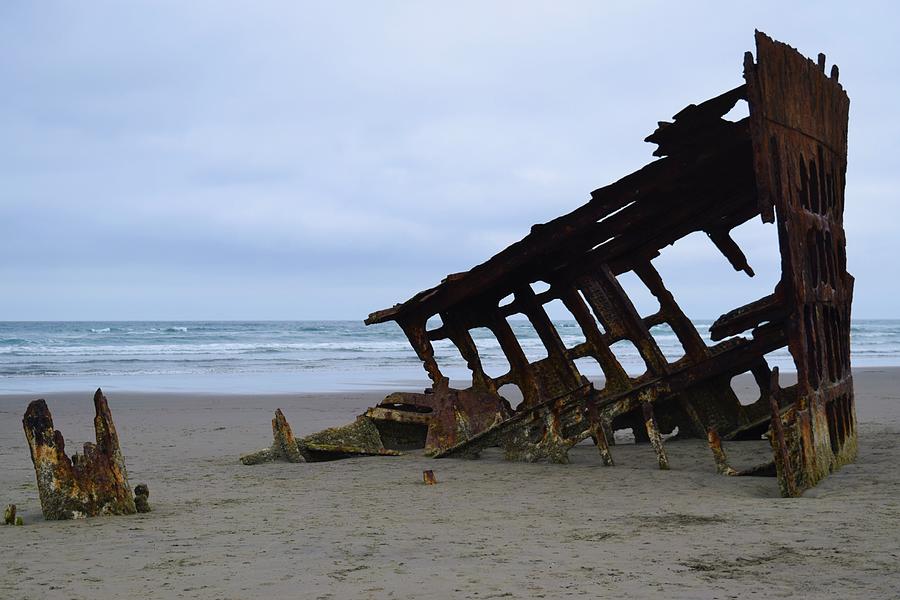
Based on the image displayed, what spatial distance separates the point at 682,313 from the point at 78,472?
524 centimetres

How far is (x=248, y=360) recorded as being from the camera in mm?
32344

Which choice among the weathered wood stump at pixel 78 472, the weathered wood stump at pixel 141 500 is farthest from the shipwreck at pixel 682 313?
the weathered wood stump at pixel 78 472

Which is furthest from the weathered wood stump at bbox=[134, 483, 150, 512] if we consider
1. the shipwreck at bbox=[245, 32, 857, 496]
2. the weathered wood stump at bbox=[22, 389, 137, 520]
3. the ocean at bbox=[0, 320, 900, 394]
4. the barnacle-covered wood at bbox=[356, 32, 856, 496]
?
the ocean at bbox=[0, 320, 900, 394]

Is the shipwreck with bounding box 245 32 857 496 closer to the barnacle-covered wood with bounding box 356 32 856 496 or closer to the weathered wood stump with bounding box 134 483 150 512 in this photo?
the barnacle-covered wood with bounding box 356 32 856 496

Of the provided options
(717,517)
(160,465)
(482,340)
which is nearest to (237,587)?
(717,517)

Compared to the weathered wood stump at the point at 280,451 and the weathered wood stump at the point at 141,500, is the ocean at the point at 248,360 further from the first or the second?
the weathered wood stump at the point at 141,500

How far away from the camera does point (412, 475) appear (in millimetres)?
8203

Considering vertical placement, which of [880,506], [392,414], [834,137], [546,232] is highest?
[834,137]

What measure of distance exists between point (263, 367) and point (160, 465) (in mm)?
19893

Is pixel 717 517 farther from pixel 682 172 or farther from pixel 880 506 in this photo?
pixel 682 172

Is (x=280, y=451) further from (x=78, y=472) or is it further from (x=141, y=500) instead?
(x=78, y=472)

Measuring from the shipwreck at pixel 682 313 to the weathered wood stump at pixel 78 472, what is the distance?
2864 millimetres

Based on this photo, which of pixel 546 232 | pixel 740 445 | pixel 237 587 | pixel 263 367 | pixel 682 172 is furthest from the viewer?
pixel 263 367

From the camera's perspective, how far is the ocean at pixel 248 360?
22.5 m
